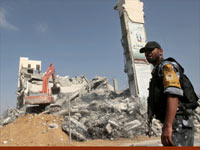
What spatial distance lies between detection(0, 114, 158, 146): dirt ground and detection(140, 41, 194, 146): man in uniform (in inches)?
404

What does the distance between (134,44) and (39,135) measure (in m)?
13.9

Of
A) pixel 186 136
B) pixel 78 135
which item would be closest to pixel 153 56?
pixel 186 136

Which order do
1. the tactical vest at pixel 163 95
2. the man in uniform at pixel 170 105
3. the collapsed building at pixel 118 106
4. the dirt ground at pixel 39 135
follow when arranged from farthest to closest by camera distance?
the collapsed building at pixel 118 106 → the dirt ground at pixel 39 135 → the tactical vest at pixel 163 95 → the man in uniform at pixel 170 105

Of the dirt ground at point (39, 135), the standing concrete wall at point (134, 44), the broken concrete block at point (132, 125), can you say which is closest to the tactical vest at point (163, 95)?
the dirt ground at point (39, 135)

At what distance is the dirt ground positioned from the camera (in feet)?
37.4

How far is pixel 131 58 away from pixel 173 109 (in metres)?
18.6

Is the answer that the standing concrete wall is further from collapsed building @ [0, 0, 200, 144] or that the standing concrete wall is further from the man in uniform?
the man in uniform

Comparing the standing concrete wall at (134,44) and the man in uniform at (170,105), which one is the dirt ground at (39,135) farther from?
the man in uniform at (170,105)

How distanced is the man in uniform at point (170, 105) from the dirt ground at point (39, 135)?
33.6 feet

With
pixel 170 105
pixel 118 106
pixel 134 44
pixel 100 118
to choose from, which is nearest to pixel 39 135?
pixel 100 118

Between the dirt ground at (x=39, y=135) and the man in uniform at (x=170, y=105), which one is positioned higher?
the man in uniform at (x=170, y=105)

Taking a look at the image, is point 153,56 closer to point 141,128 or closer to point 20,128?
point 141,128

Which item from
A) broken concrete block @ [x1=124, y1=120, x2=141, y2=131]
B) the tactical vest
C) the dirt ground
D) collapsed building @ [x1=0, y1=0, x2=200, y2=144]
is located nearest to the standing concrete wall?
collapsed building @ [x1=0, y1=0, x2=200, y2=144]

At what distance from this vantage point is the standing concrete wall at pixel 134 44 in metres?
19.4
